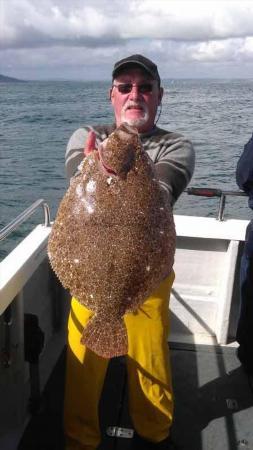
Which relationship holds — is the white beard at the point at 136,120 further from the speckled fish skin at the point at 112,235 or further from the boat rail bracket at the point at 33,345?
the boat rail bracket at the point at 33,345

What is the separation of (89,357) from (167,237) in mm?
1117

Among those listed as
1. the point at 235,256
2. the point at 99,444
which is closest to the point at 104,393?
the point at 99,444

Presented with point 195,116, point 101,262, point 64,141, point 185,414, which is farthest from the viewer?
point 195,116

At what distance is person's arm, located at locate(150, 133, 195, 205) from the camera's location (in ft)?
8.85

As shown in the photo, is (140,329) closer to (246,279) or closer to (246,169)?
(246,279)

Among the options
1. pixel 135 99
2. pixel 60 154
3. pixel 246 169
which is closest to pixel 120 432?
pixel 246 169

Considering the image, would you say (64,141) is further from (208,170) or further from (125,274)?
(125,274)

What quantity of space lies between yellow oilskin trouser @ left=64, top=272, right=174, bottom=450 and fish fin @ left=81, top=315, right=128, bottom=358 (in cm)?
59

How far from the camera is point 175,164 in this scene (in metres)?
2.81

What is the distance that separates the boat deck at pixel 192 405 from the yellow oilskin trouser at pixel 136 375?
34 cm

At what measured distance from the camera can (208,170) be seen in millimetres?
18844

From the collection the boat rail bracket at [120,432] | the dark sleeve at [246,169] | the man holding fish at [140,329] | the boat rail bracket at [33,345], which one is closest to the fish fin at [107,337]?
the man holding fish at [140,329]

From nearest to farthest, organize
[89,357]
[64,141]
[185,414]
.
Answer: [89,357], [185,414], [64,141]

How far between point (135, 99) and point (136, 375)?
1.62 meters
